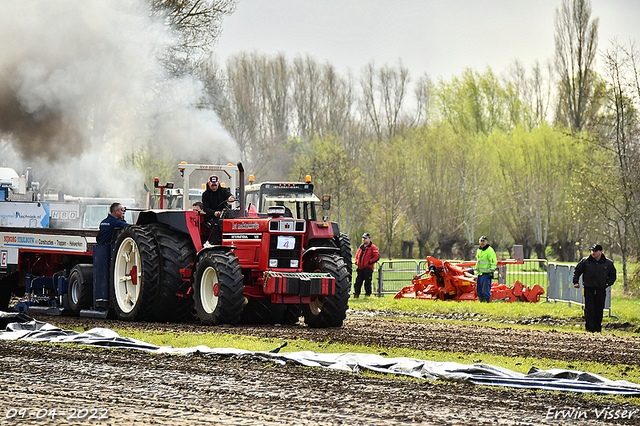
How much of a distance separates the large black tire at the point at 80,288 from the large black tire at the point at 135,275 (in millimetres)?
794

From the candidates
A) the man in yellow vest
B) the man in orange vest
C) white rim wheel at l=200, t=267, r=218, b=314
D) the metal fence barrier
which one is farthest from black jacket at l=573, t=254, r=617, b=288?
the man in orange vest

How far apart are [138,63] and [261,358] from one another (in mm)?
12594

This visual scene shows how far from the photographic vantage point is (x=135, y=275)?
14.1 m

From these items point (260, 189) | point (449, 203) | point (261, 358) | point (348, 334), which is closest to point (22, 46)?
point (260, 189)

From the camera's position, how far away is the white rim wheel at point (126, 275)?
46.4 feet

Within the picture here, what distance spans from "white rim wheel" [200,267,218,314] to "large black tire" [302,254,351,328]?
62.6 inches

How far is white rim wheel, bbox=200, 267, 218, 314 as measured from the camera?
12.9m

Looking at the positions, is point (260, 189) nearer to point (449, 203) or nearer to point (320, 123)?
point (449, 203)

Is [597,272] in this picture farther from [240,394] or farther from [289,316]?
[240,394]

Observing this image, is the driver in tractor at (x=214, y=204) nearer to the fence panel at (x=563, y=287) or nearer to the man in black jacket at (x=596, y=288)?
the man in black jacket at (x=596, y=288)

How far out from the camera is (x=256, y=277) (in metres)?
13.3

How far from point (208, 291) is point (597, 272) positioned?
709 centimetres

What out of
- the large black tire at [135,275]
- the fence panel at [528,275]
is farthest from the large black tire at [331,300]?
the fence panel at [528,275]

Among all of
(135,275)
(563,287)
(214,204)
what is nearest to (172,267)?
(135,275)
